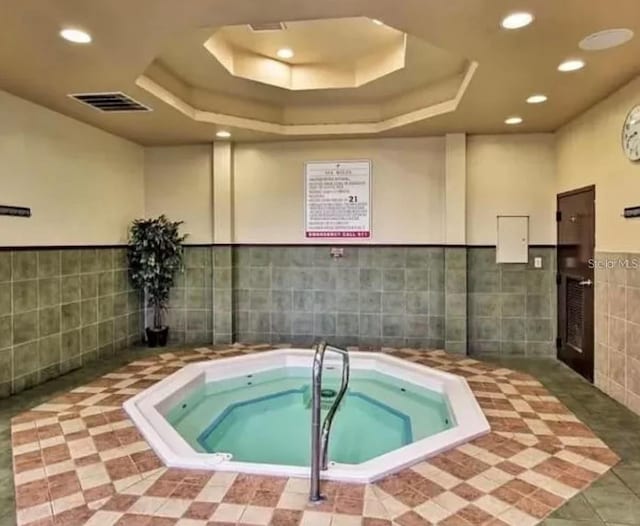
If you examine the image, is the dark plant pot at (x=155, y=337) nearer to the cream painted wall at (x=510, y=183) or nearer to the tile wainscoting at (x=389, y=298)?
the tile wainscoting at (x=389, y=298)

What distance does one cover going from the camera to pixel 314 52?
16.3 feet

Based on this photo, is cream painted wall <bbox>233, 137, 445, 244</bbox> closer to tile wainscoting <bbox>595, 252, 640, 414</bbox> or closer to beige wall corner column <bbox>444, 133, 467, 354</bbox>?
beige wall corner column <bbox>444, 133, 467, 354</bbox>

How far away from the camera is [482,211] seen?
20.1ft

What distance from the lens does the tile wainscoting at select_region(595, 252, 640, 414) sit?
399cm

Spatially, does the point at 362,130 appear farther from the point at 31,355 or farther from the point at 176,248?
the point at 31,355

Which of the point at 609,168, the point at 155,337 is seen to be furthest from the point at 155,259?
the point at 609,168

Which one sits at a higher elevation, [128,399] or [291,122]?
[291,122]

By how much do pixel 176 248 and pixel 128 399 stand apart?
8.79 feet

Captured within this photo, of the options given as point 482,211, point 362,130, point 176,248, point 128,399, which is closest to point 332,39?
point 362,130

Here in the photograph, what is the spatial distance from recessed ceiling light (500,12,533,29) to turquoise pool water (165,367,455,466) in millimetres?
2963

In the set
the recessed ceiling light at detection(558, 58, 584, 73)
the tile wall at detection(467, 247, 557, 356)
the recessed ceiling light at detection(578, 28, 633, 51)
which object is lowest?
the tile wall at detection(467, 247, 557, 356)

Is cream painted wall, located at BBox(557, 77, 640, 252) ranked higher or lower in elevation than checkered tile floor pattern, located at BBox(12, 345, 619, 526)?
higher

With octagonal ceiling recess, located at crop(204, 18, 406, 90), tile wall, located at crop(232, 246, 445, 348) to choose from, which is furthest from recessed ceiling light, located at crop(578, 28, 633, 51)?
tile wall, located at crop(232, 246, 445, 348)

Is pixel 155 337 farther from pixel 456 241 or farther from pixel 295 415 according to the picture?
pixel 456 241
